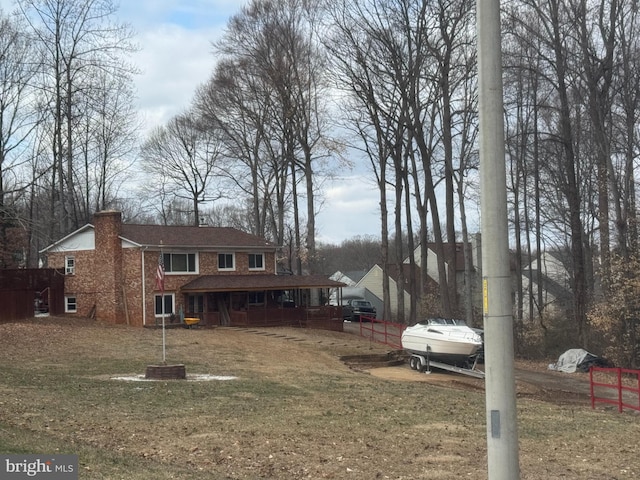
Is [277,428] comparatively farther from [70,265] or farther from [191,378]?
[70,265]

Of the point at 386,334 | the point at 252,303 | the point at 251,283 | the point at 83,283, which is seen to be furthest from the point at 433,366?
the point at 83,283

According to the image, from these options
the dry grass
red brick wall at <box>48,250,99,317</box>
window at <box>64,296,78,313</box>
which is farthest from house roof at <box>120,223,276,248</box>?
the dry grass

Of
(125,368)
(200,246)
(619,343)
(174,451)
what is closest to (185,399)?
(174,451)

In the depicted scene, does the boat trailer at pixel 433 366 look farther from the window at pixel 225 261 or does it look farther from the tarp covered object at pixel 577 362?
the window at pixel 225 261

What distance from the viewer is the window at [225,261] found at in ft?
141

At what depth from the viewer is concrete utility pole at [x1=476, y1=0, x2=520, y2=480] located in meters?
6.09

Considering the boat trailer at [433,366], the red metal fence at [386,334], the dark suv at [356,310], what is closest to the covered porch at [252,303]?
the red metal fence at [386,334]

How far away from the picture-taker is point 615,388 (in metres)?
19.2

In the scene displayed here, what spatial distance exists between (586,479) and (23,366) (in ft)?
53.9

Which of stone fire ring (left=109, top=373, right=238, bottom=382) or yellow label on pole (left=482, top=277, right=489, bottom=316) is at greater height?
yellow label on pole (left=482, top=277, right=489, bottom=316)

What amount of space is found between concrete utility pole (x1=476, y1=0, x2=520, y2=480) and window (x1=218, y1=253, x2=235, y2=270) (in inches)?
1473

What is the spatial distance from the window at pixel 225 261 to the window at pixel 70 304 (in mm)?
8584

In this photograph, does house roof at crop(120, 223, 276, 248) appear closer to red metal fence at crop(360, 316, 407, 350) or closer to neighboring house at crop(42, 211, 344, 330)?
neighboring house at crop(42, 211, 344, 330)

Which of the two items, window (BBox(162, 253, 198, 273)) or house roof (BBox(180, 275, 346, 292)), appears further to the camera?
window (BBox(162, 253, 198, 273))
